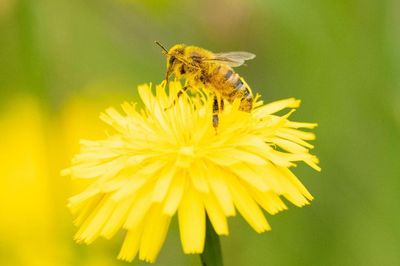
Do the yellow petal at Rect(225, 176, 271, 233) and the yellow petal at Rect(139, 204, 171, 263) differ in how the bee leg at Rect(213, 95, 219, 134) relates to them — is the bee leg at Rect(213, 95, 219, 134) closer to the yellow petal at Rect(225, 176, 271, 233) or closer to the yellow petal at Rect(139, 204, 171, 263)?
the yellow petal at Rect(225, 176, 271, 233)

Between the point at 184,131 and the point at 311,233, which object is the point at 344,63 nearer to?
the point at 311,233

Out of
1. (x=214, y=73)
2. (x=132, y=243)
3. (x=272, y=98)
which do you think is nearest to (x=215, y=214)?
(x=132, y=243)

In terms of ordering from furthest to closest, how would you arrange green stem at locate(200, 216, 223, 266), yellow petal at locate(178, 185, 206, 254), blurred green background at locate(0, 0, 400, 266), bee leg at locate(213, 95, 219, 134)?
blurred green background at locate(0, 0, 400, 266) → bee leg at locate(213, 95, 219, 134) → green stem at locate(200, 216, 223, 266) → yellow petal at locate(178, 185, 206, 254)

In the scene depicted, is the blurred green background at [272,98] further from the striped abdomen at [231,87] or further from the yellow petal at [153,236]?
the yellow petal at [153,236]

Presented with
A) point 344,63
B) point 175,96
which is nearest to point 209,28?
point 344,63

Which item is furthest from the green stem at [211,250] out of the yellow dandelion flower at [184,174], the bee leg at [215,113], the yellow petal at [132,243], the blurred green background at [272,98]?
the blurred green background at [272,98]

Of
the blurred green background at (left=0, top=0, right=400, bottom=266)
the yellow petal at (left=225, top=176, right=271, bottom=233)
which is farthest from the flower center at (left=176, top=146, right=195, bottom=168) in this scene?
the blurred green background at (left=0, top=0, right=400, bottom=266)
